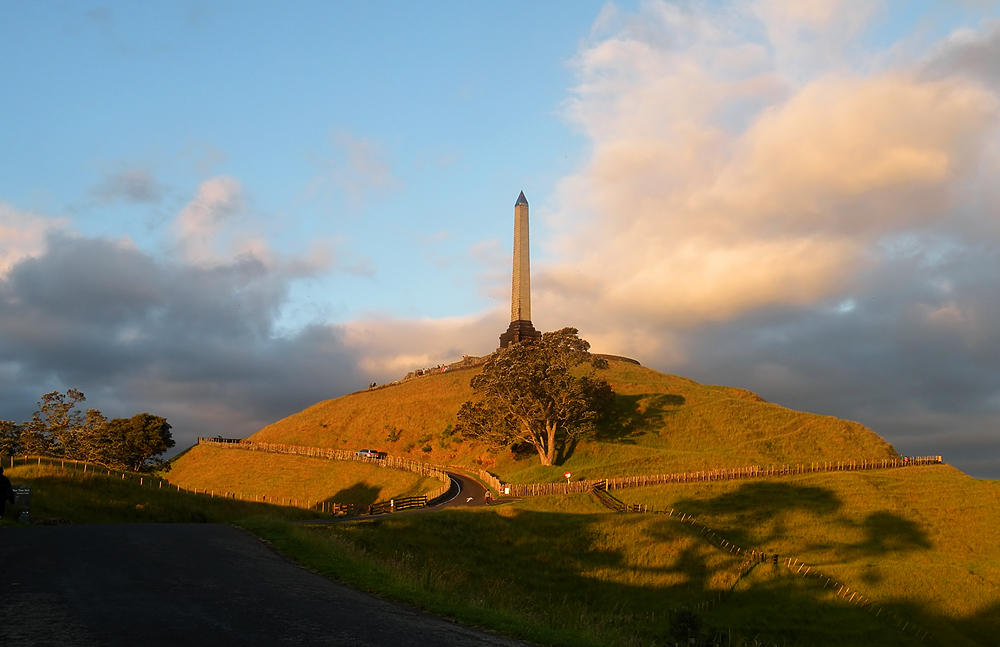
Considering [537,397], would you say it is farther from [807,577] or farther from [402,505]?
[807,577]

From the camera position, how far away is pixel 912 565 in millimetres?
45844

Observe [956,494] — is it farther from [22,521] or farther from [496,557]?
[22,521]

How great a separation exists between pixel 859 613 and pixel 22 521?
41.9m

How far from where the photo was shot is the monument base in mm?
108062

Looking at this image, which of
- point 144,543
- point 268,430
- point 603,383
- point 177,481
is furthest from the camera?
point 268,430

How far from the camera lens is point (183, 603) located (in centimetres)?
1406

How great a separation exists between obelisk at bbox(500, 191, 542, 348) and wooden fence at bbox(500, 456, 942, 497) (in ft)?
114

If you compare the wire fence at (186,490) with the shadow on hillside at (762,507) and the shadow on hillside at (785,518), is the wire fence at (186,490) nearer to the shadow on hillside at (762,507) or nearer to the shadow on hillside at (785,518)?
the shadow on hillside at (762,507)

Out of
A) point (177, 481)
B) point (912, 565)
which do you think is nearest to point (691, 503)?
point (912, 565)

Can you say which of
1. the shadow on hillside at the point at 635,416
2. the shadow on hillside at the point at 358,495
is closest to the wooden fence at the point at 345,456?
the shadow on hillside at the point at 358,495

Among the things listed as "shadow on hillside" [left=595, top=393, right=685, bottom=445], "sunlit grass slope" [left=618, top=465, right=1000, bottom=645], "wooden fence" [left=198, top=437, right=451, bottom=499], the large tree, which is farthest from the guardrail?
"shadow on hillside" [left=595, top=393, right=685, bottom=445]

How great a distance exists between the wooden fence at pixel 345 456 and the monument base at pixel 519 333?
2388 centimetres

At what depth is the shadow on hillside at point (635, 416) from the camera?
293ft

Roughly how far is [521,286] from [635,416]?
27.5 meters
